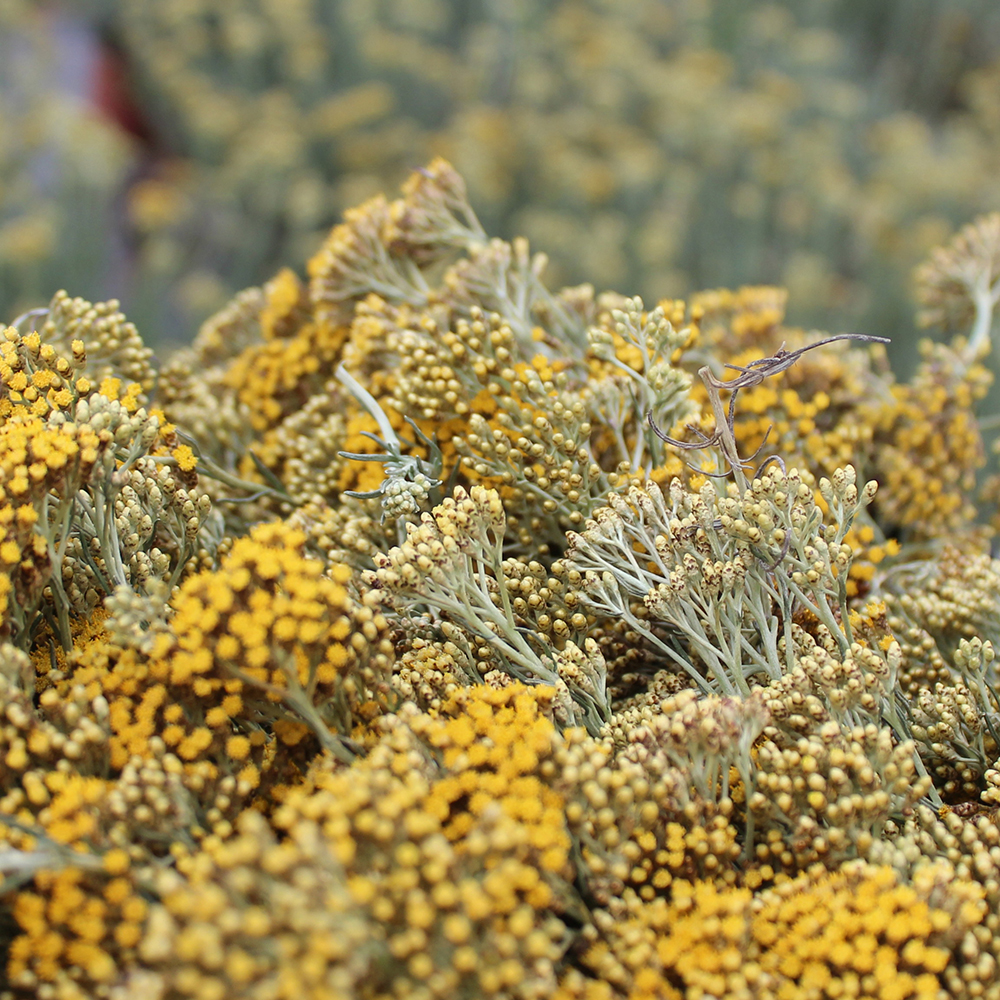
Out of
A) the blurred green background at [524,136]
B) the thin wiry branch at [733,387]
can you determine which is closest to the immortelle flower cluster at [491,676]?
the thin wiry branch at [733,387]

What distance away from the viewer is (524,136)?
12.7 feet

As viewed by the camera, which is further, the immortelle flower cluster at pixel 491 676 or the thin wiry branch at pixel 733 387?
the thin wiry branch at pixel 733 387

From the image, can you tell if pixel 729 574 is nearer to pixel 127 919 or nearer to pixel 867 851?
pixel 867 851

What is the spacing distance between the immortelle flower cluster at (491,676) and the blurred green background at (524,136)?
2.01 metres

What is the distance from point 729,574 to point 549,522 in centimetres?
25

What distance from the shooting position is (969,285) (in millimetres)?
1428

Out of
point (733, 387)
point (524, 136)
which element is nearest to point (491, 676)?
point (733, 387)

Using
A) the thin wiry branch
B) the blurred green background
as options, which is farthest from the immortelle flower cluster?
the blurred green background

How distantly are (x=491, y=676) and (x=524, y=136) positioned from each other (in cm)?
348

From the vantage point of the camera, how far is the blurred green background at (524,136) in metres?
3.37

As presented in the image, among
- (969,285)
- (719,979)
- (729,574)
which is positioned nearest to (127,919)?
(719,979)

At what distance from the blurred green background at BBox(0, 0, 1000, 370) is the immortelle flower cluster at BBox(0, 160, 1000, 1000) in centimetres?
201

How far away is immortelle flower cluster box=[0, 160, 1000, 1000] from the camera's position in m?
0.60

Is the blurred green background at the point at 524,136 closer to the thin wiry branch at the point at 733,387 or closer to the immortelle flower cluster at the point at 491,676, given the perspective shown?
the immortelle flower cluster at the point at 491,676
